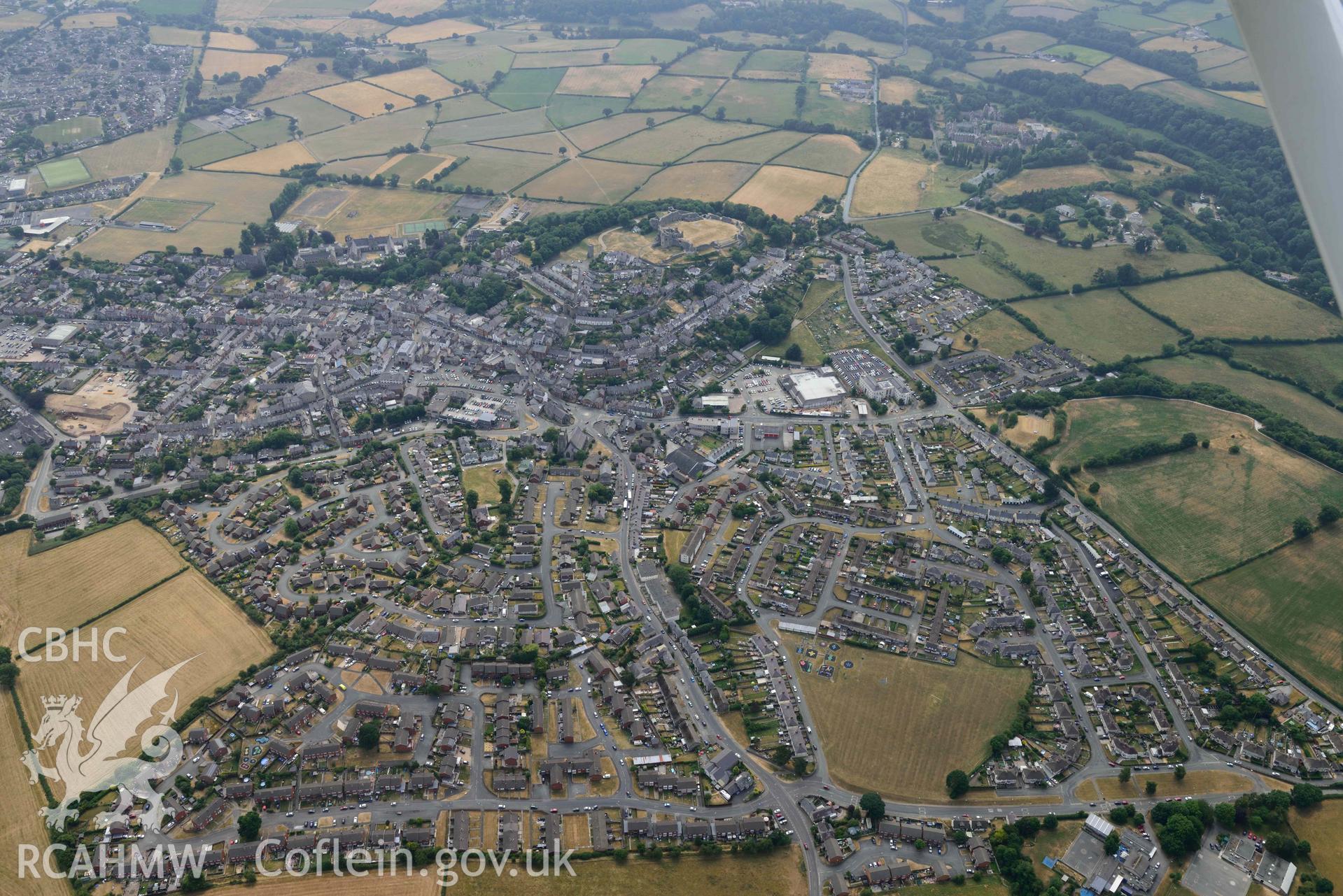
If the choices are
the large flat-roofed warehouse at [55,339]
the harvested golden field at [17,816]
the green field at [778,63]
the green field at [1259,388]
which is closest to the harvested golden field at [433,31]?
the green field at [778,63]

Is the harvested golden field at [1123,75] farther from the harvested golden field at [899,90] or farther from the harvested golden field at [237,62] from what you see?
the harvested golden field at [237,62]

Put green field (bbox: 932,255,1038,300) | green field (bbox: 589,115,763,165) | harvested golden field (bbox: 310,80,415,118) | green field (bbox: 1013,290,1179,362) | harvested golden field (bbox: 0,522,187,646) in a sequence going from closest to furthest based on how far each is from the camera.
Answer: harvested golden field (bbox: 0,522,187,646) → green field (bbox: 1013,290,1179,362) → green field (bbox: 932,255,1038,300) → green field (bbox: 589,115,763,165) → harvested golden field (bbox: 310,80,415,118)

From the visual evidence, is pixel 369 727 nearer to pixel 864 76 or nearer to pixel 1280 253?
pixel 1280 253

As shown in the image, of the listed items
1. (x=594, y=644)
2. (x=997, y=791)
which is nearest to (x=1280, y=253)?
(x=997, y=791)

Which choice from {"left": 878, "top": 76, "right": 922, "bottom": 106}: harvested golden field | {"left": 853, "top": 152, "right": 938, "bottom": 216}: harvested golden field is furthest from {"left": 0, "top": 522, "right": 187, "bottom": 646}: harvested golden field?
{"left": 878, "top": 76, "right": 922, "bottom": 106}: harvested golden field

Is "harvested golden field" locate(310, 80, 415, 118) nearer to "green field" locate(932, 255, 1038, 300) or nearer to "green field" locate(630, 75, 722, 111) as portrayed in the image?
"green field" locate(630, 75, 722, 111)
